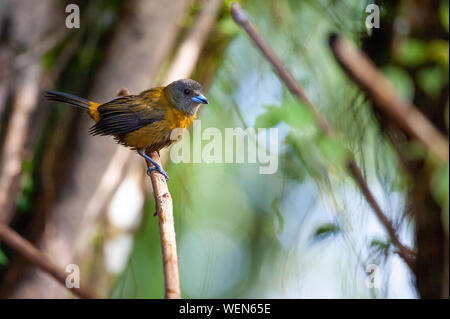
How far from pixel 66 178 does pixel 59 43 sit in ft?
3.95

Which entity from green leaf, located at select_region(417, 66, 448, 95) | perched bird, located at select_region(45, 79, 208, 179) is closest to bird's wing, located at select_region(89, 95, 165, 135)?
perched bird, located at select_region(45, 79, 208, 179)

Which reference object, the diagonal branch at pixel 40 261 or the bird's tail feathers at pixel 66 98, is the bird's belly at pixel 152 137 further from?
the diagonal branch at pixel 40 261

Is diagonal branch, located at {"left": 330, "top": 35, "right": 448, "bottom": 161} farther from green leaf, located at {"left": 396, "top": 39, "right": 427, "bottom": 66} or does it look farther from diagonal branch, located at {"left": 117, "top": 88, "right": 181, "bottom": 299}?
green leaf, located at {"left": 396, "top": 39, "right": 427, "bottom": 66}

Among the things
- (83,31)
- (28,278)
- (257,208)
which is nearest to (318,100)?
(257,208)

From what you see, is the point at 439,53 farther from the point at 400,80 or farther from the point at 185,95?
the point at 185,95

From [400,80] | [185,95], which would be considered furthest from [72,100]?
[400,80]

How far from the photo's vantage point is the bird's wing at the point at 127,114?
3.21 metres

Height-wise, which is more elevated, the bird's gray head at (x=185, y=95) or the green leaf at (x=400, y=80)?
the bird's gray head at (x=185, y=95)

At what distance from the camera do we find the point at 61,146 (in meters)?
4.05

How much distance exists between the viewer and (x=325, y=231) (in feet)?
8.91

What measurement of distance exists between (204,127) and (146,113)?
1.24m

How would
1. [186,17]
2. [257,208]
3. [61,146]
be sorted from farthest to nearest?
1. [257,208]
2. [186,17]
3. [61,146]

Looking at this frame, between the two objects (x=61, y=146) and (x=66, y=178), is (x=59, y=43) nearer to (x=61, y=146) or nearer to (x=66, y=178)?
(x=61, y=146)

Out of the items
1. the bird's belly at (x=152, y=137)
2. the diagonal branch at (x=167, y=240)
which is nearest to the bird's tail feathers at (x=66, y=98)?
the bird's belly at (x=152, y=137)
